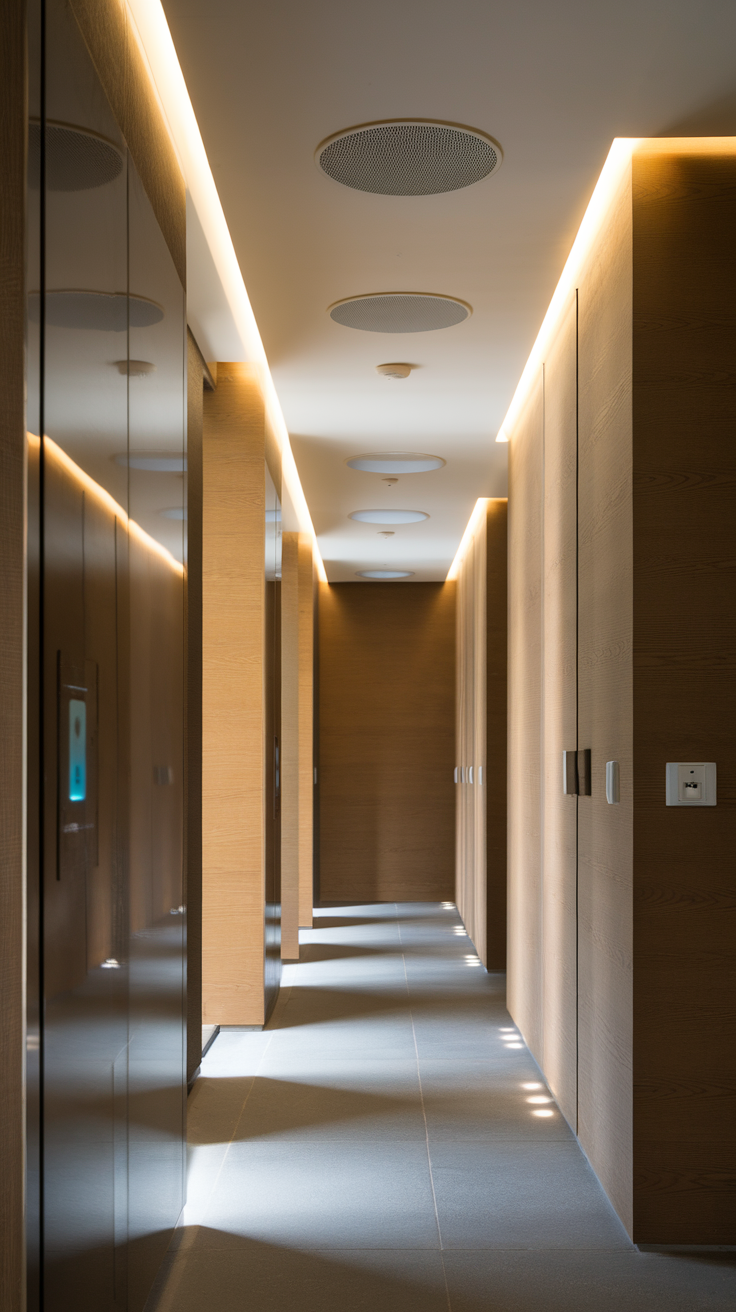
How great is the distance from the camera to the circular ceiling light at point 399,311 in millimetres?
4840

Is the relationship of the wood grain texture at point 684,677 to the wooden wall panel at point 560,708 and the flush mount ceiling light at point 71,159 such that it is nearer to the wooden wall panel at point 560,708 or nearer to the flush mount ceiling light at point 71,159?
the wooden wall panel at point 560,708

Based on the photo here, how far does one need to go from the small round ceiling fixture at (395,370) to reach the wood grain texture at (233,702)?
697mm

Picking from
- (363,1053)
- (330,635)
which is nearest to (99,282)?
(363,1053)

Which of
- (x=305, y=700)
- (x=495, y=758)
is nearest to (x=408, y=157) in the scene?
(x=495, y=758)

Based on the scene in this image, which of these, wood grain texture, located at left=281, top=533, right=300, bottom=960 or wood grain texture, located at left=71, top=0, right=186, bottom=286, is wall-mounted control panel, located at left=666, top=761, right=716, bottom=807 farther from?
wood grain texture, located at left=281, top=533, right=300, bottom=960

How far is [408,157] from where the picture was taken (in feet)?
11.9

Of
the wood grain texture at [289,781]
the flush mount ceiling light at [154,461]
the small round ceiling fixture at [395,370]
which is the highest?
the small round ceiling fixture at [395,370]

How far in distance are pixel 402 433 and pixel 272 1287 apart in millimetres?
4843

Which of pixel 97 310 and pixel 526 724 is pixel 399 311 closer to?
pixel 526 724

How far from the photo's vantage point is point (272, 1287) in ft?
10.6

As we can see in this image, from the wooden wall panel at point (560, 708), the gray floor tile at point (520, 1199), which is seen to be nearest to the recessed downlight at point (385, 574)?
the wooden wall panel at point (560, 708)

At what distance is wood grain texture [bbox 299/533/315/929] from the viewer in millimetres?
10391

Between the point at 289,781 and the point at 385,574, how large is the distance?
14.7 ft

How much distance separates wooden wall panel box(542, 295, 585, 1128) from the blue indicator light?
254 cm
